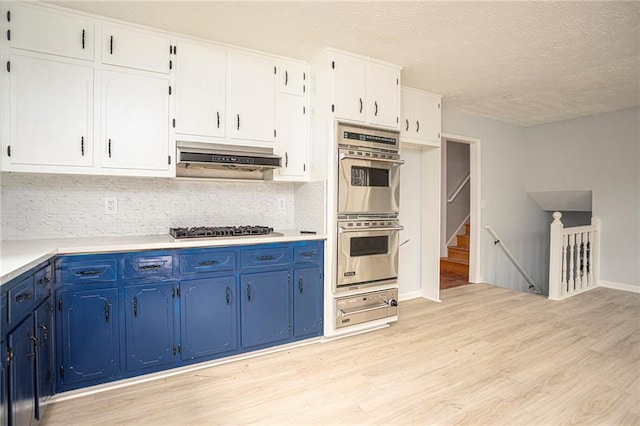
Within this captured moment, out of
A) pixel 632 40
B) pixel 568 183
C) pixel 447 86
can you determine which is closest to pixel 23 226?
pixel 447 86

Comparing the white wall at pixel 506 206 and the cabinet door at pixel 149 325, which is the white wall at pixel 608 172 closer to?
the white wall at pixel 506 206

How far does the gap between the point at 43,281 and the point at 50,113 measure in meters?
1.16

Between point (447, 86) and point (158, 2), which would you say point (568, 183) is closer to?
point (447, 86)

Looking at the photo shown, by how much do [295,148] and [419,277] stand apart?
245cm

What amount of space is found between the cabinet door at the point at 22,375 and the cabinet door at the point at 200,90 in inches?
64.6

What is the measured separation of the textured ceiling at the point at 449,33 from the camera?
227 centimetres

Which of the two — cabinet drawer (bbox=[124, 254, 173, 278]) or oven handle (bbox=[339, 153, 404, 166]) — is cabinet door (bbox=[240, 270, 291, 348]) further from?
oven handle (bbox=[339, 153, 404, 166])

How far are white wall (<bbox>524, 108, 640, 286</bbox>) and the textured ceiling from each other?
1269mm

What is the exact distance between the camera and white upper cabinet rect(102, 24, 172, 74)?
7.91 ft

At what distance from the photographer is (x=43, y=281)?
5.98 feet

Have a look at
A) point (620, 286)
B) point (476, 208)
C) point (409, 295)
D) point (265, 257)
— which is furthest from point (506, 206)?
point (265, 257)

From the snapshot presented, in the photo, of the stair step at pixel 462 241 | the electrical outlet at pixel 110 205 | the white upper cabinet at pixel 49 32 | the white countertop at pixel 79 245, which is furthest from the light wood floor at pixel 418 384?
the stair step at pixel 462 241

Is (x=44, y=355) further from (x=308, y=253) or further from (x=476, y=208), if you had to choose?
(x=476, y=208)

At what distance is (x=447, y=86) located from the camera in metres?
3.77
